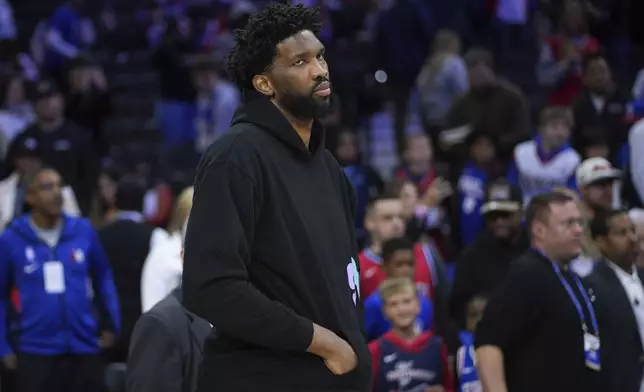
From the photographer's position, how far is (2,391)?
9844 millimetres

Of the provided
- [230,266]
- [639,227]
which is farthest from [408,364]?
[230,266]

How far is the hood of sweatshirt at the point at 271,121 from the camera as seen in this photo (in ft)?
12.9

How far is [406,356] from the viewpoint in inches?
297

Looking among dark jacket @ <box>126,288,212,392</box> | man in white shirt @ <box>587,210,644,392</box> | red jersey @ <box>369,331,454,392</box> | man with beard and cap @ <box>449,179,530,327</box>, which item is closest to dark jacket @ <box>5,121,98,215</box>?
man with beard and cap @ <box>449,179,530,327</box>

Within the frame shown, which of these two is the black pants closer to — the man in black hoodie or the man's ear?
the man in black hoodie

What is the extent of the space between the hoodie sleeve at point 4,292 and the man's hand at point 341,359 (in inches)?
221

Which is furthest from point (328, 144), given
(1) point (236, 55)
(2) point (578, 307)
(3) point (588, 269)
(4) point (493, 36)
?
(1) point (236, 55)

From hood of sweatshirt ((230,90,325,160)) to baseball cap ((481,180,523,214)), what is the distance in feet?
18.5

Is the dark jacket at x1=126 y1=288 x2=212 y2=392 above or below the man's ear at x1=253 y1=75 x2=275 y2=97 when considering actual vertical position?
below

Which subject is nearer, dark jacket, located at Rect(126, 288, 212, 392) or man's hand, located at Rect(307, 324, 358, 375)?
man's hand, located at Rect(307, 324, 358, 375)

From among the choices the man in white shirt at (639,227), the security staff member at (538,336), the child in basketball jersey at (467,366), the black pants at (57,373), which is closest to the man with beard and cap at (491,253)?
the man in white shirt at (639,227)

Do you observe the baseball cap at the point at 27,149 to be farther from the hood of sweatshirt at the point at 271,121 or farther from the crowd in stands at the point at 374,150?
the hood of sweatshirt at the point at 271,121

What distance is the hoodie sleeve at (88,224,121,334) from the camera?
9.31 m

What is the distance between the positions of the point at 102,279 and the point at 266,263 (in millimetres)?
5674
